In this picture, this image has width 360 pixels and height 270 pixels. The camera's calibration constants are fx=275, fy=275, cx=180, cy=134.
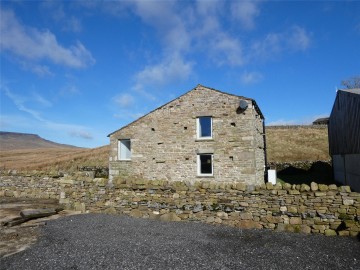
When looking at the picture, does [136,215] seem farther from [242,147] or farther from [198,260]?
[242,147]

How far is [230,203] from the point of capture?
1135 centimetres

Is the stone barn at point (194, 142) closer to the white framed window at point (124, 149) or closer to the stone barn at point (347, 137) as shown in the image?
the white framed window at point (124, 149)

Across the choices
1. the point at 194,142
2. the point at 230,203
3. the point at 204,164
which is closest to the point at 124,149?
the point at 194,142

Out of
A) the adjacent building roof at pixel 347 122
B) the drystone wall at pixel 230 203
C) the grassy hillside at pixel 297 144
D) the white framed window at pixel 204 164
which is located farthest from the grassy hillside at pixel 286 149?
the drystone wall at pixel 230 203

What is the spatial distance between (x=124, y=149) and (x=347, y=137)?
16740mm

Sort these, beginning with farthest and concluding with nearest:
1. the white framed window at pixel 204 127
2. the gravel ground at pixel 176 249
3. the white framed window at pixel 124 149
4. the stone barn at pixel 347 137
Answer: the white framed window at pixel 124 149, the white framed window at pixel 204 127, the stone barn at pixel 347 137, the gravel ground at pixel 176 249

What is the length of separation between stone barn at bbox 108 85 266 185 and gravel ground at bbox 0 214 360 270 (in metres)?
8.68

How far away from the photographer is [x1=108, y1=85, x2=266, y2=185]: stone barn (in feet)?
62.4

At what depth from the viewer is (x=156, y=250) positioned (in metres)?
8.02

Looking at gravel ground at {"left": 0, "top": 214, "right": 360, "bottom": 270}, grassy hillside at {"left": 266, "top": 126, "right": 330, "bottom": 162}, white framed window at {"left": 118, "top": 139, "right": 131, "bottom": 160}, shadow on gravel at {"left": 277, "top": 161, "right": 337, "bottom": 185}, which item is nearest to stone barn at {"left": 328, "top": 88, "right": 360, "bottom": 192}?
shadow on gravel at {"left": 277, "top": 161, "right": 337, "bottom": 185}

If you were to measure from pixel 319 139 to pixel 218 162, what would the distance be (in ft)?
107

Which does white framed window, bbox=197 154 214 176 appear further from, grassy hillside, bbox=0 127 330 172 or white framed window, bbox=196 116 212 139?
grassy hillside, bbox=0 127 330 172

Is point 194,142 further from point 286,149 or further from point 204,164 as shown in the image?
point 286,149

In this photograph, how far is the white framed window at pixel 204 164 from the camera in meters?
19.8
